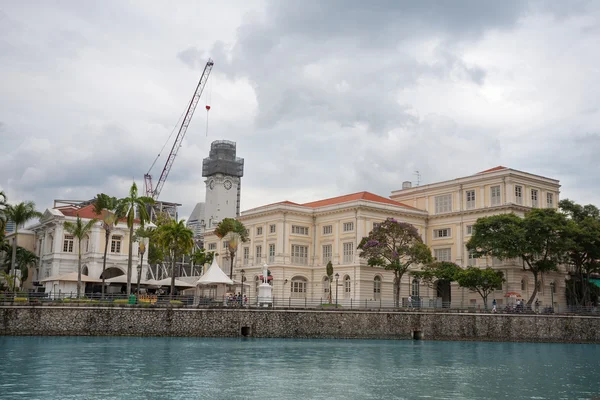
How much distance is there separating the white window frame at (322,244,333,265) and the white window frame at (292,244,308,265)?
2.24 metres

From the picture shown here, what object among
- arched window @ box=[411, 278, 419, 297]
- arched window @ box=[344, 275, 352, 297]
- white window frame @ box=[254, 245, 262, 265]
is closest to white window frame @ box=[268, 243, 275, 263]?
white window frame @ box=[254, 245, 262, 265]

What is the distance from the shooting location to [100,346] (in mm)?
38281

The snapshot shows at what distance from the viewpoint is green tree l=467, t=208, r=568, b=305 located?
59.5 meters

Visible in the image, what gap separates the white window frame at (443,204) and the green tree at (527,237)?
32.6 ft

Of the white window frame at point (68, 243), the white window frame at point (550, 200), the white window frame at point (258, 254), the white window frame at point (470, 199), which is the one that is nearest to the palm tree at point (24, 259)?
the white window frame at point (68, 243)

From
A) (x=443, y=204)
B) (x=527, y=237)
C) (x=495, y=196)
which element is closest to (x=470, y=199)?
(x=495, y=196)

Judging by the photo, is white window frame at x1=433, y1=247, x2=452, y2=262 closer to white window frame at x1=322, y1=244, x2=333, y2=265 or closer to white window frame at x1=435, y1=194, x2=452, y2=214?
white window frame at x1=435, y1=194, x2=452, y2=214

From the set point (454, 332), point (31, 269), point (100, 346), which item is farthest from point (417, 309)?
point (31, 269)

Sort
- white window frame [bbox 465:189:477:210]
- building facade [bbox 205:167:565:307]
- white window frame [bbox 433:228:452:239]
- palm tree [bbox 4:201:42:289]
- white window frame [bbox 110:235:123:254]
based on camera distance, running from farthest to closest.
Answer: white window frame [bbox 433:228:452:239] < white window frame [bbox 465:189:477:210] < white window frame [bbox 110:235:123:254] < building facade [bbox 205:167:565:307] < palm tree [bbox 4:201:42:289]

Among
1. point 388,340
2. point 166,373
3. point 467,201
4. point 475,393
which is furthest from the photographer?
point 467,201

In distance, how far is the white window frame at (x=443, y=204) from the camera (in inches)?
2854

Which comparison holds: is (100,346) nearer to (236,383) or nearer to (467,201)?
(236,383)

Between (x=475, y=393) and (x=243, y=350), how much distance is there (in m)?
16.4

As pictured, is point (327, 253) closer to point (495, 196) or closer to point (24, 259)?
point (495, 196)
